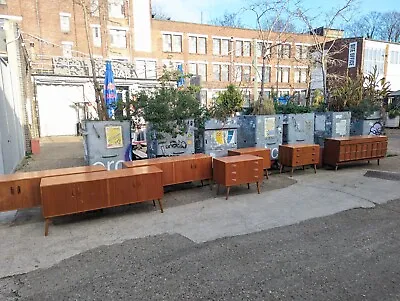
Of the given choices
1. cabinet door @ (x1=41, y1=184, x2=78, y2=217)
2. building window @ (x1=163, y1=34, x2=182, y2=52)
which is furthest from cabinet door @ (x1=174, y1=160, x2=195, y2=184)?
building window @ (x1=163, y1=34, x2=182, y2=52)

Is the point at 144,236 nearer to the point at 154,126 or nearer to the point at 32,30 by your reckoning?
the point at 154,126

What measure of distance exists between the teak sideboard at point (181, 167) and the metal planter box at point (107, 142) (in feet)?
Result: 3.53

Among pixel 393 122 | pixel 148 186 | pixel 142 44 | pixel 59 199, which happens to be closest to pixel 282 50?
pixel 148 186

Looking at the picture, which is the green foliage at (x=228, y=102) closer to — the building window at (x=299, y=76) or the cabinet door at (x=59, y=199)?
the cabinet door at (x=59, y=199)

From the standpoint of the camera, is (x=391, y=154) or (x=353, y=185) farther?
(x=391, y=154)

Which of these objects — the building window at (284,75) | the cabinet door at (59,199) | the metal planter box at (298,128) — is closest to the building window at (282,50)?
the metal planter box at (298,128)

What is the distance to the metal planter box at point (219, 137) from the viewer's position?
29.8 ft

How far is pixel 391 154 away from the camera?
12.9m

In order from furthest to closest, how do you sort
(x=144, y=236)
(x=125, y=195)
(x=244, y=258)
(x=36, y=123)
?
(x=36, y=123)
(x=125, y=195)
(x=144, y=236)
(x=244, y=258)

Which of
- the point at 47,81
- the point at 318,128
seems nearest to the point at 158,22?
the point at 47,81

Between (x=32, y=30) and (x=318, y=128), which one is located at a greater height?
(x=32, y=30)

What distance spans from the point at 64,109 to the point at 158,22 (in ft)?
63.4

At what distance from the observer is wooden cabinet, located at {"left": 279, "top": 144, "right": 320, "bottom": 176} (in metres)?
8.94

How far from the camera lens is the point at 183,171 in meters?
A: 7.24
